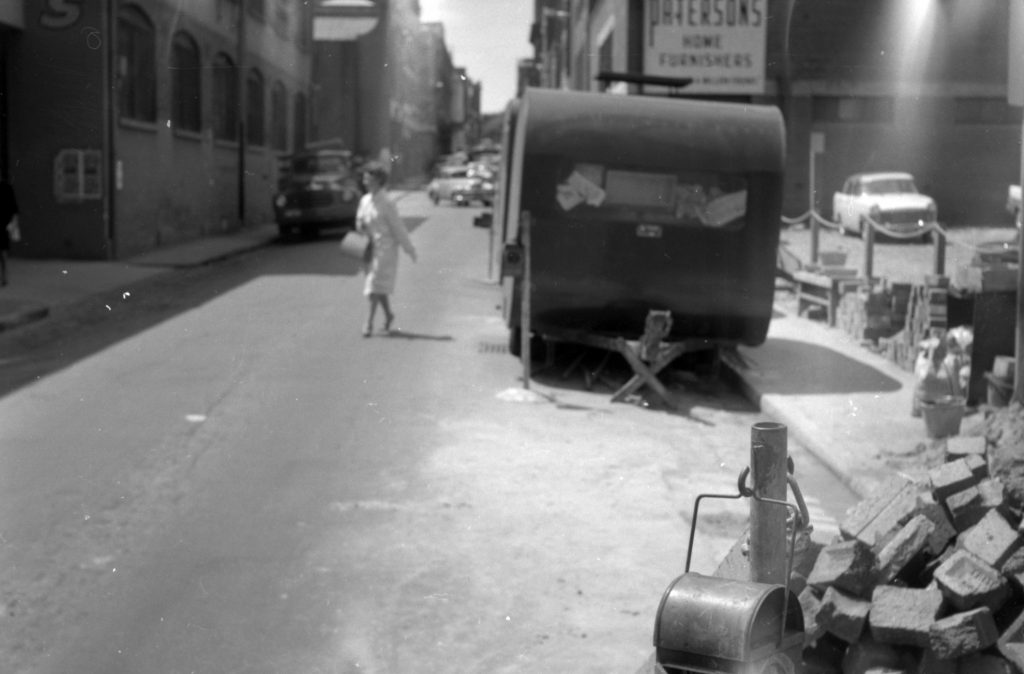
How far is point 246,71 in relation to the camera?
34.2 meters

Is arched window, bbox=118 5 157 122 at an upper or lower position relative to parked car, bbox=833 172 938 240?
upper

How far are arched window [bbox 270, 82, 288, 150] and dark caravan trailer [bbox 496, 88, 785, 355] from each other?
27.3 meters

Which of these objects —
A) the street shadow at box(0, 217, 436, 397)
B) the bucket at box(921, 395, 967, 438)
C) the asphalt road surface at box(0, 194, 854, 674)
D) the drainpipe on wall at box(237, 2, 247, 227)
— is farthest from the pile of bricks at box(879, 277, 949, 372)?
the drainpipe on wall at box(237, 2, 247, 227)

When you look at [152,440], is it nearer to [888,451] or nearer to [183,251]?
[888,451]

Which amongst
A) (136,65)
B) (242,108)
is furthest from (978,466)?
(242,108)

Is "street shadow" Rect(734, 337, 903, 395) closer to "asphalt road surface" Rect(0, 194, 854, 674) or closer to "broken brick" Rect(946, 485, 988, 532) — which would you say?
"asphalt road surface" Rect(0, 194, 854, 674)

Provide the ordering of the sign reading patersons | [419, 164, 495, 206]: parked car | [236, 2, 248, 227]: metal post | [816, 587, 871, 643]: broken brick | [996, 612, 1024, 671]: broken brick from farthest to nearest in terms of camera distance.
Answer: [419, 164, 495, 206]: parked car → [236, 2, 248, 227]: metal post → the sign reading patersons → [816, 587, 871, 643]: broken brick → [996, 612, 1024, 671]: broken brick

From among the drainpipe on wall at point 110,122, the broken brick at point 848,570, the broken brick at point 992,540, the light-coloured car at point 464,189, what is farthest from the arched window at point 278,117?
the broken brick at point 992,540

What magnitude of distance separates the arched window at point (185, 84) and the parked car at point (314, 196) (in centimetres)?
264

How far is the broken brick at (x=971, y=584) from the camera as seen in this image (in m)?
4.70

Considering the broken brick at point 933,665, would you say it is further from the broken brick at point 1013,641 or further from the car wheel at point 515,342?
the car wheel at point 515,342

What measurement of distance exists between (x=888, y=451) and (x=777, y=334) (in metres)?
6.52

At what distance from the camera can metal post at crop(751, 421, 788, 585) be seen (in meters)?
3.93

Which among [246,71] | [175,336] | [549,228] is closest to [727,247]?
[549,228]
